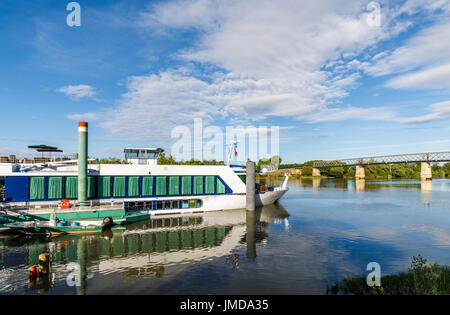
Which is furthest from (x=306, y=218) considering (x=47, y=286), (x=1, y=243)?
(x=1, y=243)

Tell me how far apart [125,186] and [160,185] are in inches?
201

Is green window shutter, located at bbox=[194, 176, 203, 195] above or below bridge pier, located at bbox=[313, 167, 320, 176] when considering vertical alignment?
above

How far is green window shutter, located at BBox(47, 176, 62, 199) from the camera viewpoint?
32.5m

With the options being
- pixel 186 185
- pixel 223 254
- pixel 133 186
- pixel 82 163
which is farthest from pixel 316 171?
pixel 223 254

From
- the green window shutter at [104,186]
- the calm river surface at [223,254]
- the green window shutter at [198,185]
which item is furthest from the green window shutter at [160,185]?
the green window shutter at [104,186]

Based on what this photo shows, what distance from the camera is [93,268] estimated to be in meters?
18.8

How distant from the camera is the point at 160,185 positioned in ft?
126

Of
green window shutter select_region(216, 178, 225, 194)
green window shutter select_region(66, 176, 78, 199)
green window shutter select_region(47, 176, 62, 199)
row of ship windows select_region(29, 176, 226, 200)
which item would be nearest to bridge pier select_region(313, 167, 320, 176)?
green window shutter select_region(216, 178, 225, 194)

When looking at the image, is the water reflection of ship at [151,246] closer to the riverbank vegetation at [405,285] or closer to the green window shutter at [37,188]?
the green window shutter at [37,188]

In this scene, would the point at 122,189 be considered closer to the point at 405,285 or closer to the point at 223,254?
the point at 223,254

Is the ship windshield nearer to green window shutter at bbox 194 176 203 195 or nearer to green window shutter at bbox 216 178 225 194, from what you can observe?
green window shutter at bbox 194 176 203 195

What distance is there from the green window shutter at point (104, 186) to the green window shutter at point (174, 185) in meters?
8.81

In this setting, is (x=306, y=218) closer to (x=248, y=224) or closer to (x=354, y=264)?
(x=248, y=224)

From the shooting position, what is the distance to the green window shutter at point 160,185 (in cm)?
3822
